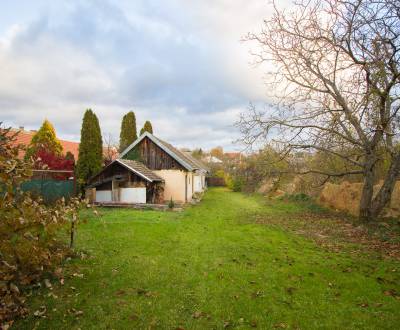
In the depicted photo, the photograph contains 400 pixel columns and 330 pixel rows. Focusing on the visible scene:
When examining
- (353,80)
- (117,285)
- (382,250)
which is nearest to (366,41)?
(353,80)

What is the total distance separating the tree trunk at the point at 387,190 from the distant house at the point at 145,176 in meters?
10.9

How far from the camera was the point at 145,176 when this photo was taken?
18.0 m

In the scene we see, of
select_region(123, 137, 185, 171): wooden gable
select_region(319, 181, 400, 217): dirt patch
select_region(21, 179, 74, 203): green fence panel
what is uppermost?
select_region(123, 137, 185, 171): wooden gable

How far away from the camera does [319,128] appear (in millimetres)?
12758

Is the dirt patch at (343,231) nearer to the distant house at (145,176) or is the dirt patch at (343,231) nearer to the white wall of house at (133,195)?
the distant house at (145,176)

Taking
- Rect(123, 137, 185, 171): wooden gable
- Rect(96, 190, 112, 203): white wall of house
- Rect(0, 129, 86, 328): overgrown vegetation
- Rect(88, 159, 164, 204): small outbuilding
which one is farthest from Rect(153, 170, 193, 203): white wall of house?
Rect(0, 129, 86, 328): overgrown vegetation

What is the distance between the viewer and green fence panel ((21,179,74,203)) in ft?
46.4

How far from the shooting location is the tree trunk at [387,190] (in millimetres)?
11826

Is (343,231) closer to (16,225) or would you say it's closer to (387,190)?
(387,190)

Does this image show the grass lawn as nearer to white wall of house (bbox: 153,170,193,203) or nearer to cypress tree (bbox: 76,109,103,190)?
white wall of house (bbox: 153,170,193,203)

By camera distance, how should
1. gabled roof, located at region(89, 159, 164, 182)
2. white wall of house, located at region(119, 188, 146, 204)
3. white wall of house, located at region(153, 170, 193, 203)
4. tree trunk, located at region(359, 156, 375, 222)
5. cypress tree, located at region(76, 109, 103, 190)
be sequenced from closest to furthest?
tree trunk, located at region(359, 156, 375, 222), gabled roof, located at region(89, 159, 164, 182), white wall of house, located at region(119, 188, 146, 204), cypress tree, located at region(76, 109, 103, 190), white wall of house, located at region(153, 170, 193, 203)

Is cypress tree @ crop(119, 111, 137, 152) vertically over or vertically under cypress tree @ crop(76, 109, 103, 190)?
over

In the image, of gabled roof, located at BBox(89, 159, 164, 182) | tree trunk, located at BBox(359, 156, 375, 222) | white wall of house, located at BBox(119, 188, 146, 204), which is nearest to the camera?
tree trunk, located at BBox(359, 156, 375, 222)

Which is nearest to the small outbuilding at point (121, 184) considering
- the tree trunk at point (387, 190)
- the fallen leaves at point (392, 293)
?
the tree trunk at point (387, 190)
